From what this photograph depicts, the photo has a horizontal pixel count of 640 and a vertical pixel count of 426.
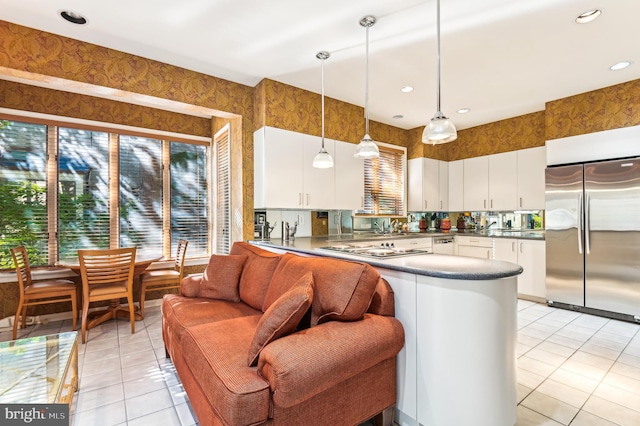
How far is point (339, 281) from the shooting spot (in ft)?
5.77

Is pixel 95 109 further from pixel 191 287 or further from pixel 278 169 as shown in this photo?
pixel 191 287

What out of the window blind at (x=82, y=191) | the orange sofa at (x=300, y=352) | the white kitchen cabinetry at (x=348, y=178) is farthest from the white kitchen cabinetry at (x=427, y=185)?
the window blind at (x=82, y=191)

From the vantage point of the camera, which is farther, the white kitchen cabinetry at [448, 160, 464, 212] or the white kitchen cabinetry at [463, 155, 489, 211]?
the white kitchen cabinetry at [448, 160, 464, 212]

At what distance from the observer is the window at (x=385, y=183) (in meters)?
5.04

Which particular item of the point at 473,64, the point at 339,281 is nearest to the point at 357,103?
the point at 473,64

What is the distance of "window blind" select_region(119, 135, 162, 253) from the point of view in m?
4.21

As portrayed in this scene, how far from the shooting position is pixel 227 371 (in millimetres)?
1384

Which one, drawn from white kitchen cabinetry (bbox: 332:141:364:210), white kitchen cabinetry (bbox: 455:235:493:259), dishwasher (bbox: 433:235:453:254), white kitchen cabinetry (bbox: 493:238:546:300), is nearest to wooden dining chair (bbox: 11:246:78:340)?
white kitchen cabinetry (bbox: 332:141:364:210)

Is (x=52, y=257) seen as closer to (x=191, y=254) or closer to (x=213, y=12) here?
(x=191, y=254)

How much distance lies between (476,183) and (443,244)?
1.35m

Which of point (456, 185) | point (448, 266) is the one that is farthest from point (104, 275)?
point (456, 185)

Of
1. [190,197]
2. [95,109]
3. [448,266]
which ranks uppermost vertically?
Result: [95,109]

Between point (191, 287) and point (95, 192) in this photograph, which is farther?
point (95, 192)

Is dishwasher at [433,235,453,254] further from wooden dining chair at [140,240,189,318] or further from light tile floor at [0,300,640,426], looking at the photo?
wooden dining chair at [140,240,189,318]
